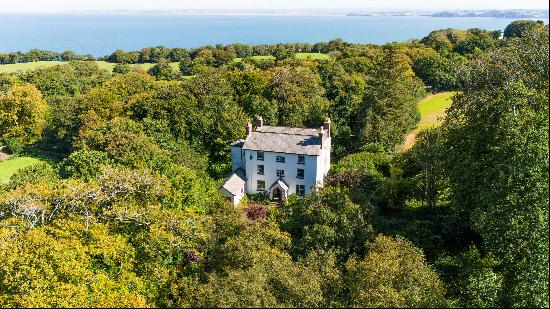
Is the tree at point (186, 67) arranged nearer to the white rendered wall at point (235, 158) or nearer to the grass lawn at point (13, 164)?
the grass lawn at point (13, 164)

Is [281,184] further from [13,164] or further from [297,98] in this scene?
[13,164]

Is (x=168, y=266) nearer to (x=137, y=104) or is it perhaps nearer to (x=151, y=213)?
(x=151, y=213)

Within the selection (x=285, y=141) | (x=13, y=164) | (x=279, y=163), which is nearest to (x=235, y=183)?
(x=279, y=163)

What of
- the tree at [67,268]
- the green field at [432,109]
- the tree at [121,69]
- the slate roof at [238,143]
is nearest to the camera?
the tree at [67,268]

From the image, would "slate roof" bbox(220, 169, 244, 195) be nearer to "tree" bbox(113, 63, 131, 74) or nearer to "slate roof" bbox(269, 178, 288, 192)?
"slate roof" bbox(269, 178, 288, 192)

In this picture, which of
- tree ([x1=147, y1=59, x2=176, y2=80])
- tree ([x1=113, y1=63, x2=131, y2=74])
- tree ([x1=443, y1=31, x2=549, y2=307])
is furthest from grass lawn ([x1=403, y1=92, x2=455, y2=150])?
tree ([x1=113, y1=63, x2=131, y2=74])

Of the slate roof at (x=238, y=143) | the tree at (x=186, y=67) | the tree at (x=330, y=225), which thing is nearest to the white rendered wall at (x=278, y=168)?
the slate roof at (x=238, y=143)
